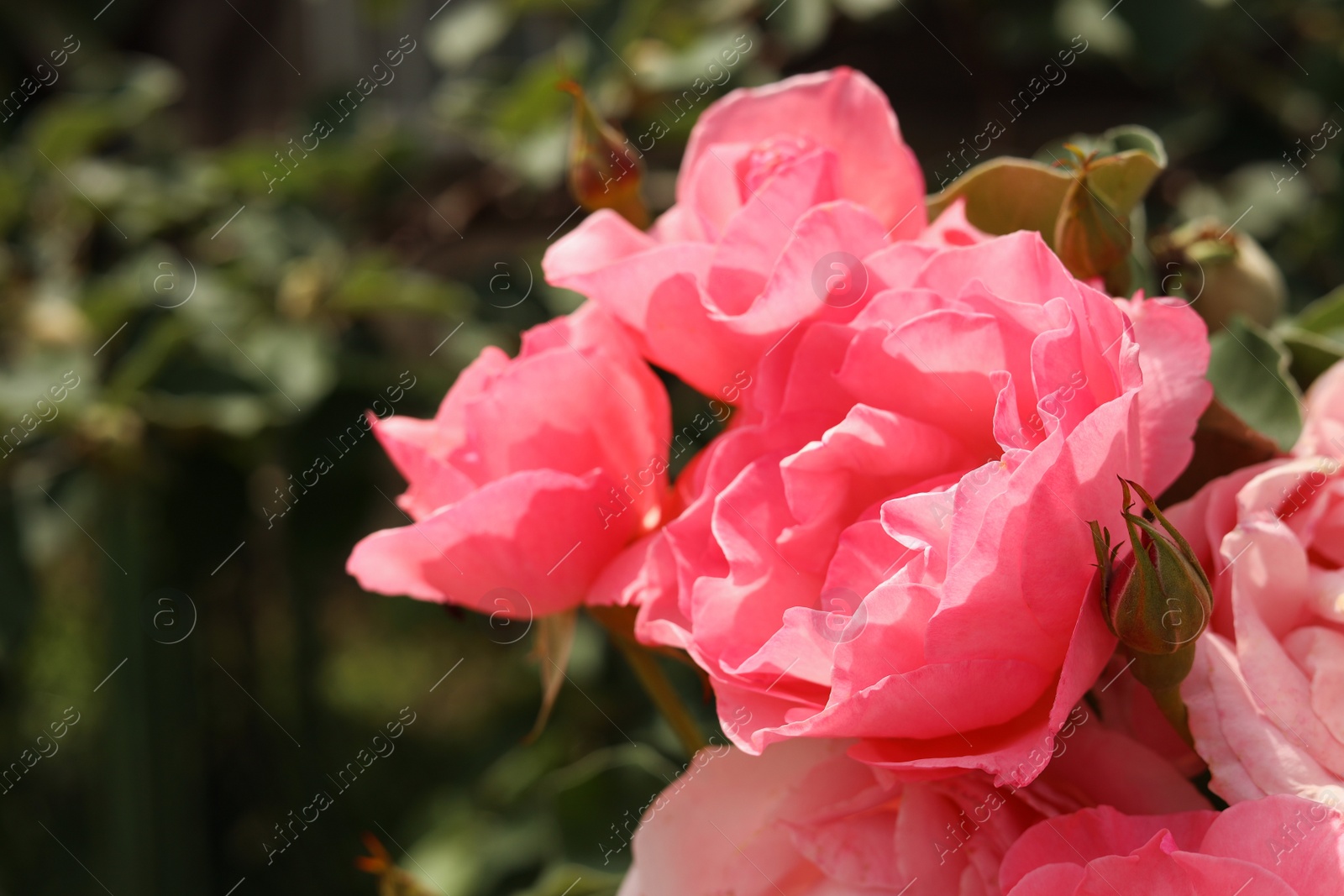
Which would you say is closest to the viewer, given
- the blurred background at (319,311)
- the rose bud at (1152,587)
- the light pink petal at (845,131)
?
the rose bud at (1152,587)

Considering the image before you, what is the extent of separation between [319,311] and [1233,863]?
94 cm

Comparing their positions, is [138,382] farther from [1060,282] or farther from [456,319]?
[1060,282]

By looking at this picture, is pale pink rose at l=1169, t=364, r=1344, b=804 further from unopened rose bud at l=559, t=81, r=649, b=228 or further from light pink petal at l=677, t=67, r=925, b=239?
unopened rose bud at l=559, t=81, r=649, b=228

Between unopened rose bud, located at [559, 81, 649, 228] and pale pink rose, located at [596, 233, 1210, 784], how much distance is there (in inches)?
5.8

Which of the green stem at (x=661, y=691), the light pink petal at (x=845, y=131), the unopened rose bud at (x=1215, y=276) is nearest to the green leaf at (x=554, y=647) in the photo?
the green stem at (x=661, y=691)

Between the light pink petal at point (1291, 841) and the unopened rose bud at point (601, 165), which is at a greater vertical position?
the unopened rose bud at point (601, 165)

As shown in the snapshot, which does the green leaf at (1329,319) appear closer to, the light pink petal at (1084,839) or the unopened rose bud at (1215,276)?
the unopened rose bud at (1215,276)

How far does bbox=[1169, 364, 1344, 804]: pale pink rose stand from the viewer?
0.28 meters

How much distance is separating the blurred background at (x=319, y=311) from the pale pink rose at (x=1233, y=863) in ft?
1.40

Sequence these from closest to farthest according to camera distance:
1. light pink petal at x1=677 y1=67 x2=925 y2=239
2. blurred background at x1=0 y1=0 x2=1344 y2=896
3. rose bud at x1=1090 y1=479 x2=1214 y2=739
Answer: rose bud at x1=1090 y1=479 x2=1214 y2=739 → light pink petal at x1=677 y1=67 x2=925 y2=239 → blurred background at x1=0 y1=0 x2=1344 y2=896

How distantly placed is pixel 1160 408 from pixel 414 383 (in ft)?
2.62

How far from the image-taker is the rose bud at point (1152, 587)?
0.25 metres

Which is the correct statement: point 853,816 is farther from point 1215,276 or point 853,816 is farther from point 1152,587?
point 1215,276

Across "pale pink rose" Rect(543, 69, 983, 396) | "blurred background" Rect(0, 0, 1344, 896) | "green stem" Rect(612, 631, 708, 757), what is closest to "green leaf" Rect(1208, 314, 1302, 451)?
"pale pink rose" Rect(543, 69, 983, 396)
